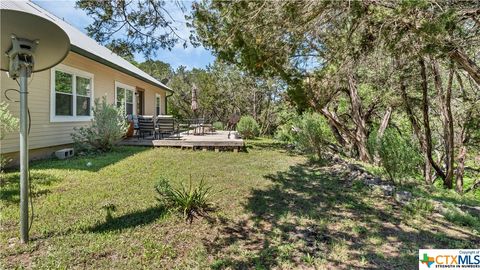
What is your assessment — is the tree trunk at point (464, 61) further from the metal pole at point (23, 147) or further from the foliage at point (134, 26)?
the metal pole at point (23, 147)

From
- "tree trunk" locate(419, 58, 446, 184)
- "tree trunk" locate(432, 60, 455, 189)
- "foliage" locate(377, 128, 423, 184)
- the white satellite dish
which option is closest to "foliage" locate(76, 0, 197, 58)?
the white satellite dish

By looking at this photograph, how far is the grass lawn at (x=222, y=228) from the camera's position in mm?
2816

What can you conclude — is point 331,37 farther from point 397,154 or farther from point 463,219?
point 463,219

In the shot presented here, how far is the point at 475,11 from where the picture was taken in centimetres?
362

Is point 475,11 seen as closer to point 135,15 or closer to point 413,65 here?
point 413,65

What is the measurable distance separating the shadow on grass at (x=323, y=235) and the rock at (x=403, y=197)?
0.46ft

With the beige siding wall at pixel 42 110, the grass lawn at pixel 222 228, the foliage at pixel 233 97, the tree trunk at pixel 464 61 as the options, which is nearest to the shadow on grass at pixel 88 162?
the grass lawn at pixel 222 228

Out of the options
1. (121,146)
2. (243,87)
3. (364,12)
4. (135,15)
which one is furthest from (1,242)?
(243,87)

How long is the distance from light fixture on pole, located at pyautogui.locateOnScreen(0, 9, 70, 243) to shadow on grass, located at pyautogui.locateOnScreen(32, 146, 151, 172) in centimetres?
342

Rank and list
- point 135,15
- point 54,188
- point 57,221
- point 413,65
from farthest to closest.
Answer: point 413,65 < point 54,188 < point 135,15 < point 57,221

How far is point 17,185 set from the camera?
16.2 ft

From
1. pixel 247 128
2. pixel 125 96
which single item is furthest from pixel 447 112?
pixel 125 96

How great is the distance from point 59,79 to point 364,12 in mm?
8101

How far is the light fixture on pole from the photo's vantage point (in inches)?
110
